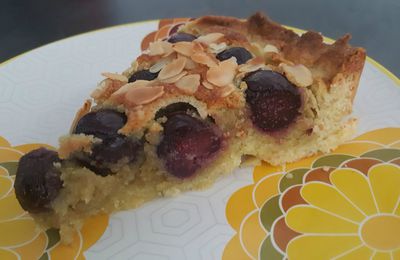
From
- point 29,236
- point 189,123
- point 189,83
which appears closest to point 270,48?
point 189,83

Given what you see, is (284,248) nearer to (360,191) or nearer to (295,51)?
(360,191)

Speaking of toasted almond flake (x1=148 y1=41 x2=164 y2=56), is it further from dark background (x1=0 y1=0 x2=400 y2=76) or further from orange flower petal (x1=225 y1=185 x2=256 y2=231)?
dark background (x1=0 y1=0 x2=400 y2=76)

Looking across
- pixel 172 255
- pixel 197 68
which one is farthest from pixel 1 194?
pixel 197 68

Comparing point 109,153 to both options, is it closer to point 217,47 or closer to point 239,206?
point 239,206

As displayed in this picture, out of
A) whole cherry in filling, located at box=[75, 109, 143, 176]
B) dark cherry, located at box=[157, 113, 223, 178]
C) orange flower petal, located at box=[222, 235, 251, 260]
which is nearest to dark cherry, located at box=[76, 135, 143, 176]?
whole cherry in filling, located at box=[75, 109, 143, 176]

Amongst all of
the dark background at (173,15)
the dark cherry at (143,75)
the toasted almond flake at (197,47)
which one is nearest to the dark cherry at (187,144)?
the dark cherry at (143,75)

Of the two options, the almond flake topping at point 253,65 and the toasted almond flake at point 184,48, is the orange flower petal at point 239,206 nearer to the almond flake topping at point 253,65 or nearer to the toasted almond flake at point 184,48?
the almond flake topping at point 253,65

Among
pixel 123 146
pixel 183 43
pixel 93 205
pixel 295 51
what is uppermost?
pixel 295 51
